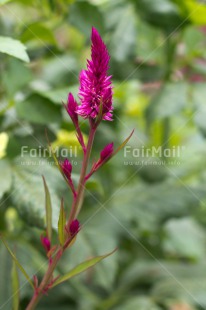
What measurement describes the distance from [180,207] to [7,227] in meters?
0.34

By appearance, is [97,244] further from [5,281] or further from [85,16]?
[85,16]

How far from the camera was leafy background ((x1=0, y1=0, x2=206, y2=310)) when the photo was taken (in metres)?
0.89

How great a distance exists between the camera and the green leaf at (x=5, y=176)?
0.77m

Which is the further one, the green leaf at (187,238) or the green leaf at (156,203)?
the green leaf at (187,238)

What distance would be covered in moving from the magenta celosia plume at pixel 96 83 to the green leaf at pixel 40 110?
0.39m

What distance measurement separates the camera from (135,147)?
3.94ft

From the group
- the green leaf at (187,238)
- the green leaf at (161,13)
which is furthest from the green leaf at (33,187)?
the green leaf at (187,238)

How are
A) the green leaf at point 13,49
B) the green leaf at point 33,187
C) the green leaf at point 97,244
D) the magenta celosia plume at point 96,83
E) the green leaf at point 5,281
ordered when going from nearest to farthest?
the magenta celosia plume at point 96,83
the green leaf at point 13,49
the green leaf at point 33,187
the green leaf at point 5,281
the green leaf at point 97,244

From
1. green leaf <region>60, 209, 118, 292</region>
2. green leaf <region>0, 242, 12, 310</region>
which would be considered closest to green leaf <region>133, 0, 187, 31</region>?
green leaf <region>60, 209, 118, 292</region>

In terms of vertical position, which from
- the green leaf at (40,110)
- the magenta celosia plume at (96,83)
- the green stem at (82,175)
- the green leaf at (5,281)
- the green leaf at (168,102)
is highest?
the green leaf at (168,102)

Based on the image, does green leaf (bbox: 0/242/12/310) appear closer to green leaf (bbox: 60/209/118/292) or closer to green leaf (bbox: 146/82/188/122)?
green leaf (bbox: 60/209/118/292)

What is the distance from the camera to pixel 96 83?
0.48 meters

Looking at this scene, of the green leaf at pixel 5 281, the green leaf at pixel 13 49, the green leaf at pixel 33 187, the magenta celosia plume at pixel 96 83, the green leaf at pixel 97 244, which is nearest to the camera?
the magenta celosia plume at pixel 96 83

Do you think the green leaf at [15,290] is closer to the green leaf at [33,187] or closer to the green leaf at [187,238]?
the green leaf at [33,187]
